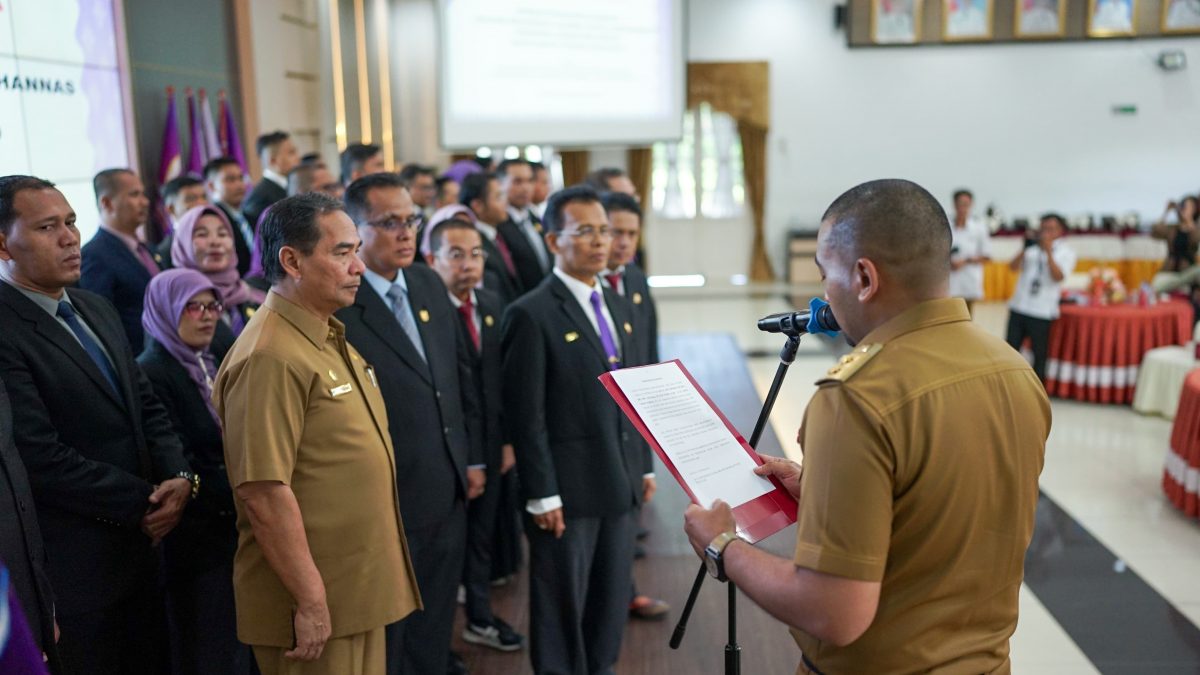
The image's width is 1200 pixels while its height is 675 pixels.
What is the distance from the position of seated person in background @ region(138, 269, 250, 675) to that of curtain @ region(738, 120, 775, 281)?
11.4m

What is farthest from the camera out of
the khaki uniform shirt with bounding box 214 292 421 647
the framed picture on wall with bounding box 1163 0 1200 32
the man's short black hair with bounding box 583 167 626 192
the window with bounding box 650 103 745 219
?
the window with bounding box 650 103 745 219

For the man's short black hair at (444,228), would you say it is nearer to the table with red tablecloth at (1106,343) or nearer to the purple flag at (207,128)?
the purple flag at (207,128)

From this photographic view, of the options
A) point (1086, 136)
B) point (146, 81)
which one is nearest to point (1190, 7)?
point (1086, 136)

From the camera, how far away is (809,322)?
5.41ft

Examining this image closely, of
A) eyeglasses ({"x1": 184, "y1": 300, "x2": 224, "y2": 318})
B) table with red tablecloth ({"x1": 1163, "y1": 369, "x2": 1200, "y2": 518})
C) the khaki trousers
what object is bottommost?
table with red tablecloth ({"x1": 1163, "y1": 369, "x2": 1200, "y2": 518})

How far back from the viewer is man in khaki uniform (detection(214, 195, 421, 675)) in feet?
6.19

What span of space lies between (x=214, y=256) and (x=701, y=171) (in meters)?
10.9

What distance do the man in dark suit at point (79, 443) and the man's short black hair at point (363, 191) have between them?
2.27 ft

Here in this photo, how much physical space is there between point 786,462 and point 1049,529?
3400mm

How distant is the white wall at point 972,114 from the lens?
1265 centimetres

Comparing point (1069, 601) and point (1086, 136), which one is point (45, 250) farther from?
point (1086, 136)

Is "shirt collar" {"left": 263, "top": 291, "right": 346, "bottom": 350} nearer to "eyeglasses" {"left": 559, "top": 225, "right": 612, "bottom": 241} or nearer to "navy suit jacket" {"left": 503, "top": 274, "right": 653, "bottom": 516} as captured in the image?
"navy suit jacket" {"left": 503, "top": 274, "right": 653, "bottom": 516}

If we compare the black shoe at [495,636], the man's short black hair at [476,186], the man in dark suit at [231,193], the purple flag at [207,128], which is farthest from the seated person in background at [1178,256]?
the purple flag at [207,128]

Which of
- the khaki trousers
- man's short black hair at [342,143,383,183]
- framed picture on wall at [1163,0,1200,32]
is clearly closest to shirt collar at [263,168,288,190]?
man's short black hair at [342,143,383,183]
